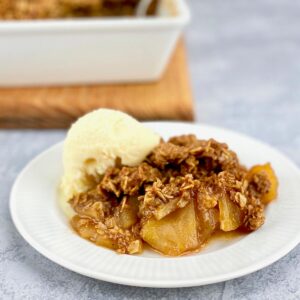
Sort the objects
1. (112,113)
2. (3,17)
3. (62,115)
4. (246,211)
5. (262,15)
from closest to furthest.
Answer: (246,211), (112,113), (62,115), (3,17), (262,15)

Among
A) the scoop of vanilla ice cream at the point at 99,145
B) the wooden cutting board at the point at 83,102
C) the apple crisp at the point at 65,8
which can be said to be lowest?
the wooden cutting board at the point at 83,102

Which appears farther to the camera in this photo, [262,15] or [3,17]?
[262,15]

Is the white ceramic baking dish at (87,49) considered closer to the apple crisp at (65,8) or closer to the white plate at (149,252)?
the apple crisp at (65,8)

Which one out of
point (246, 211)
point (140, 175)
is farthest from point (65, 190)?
point (246, 211)

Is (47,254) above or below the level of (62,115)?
above

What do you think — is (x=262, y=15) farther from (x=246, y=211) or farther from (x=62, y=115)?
(x=246, y=211)

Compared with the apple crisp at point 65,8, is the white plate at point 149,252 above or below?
above

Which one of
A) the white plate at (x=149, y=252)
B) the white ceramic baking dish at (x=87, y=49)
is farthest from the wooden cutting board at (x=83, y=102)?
the white plate at (x=149, y=252)

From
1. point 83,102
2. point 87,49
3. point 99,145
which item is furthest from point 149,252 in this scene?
point 87,49
